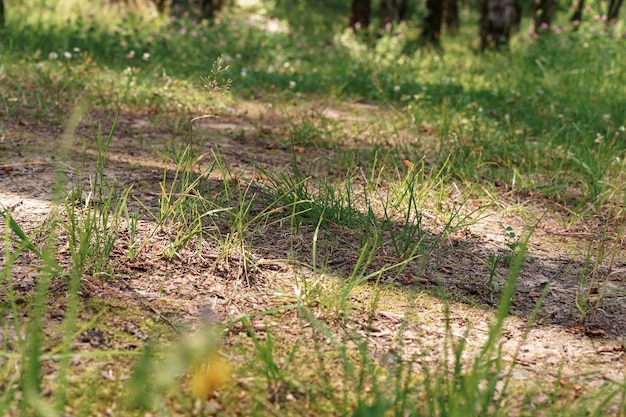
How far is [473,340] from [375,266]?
0.59 m

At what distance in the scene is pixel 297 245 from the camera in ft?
9.57

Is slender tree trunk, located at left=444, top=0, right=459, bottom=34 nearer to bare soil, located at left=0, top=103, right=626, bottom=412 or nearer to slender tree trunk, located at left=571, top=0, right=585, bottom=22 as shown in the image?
slender tree trunk, located at left=571, top=0, right=585, bottom=22

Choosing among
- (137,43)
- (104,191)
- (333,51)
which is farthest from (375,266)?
(333,51)

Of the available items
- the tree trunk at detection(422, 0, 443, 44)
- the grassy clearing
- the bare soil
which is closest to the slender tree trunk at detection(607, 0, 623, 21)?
the grassy clearing

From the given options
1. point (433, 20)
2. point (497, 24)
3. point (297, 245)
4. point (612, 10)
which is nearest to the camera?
point (297, 245)

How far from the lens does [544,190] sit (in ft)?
13.0

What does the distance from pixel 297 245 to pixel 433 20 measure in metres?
10.7

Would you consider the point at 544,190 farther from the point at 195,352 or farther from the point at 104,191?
the point at 195,352

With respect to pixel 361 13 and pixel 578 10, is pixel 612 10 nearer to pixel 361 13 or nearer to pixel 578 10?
pixel 578 10

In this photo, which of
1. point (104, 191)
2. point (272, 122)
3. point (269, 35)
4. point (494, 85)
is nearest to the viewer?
point (104, 191)

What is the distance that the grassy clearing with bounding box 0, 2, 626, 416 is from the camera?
1840 millimetres

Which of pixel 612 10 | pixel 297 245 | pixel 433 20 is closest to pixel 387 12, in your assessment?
pixel 433 20

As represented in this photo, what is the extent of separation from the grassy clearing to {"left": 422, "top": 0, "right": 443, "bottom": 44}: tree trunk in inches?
239

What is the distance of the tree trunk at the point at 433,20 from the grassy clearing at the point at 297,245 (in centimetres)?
606
